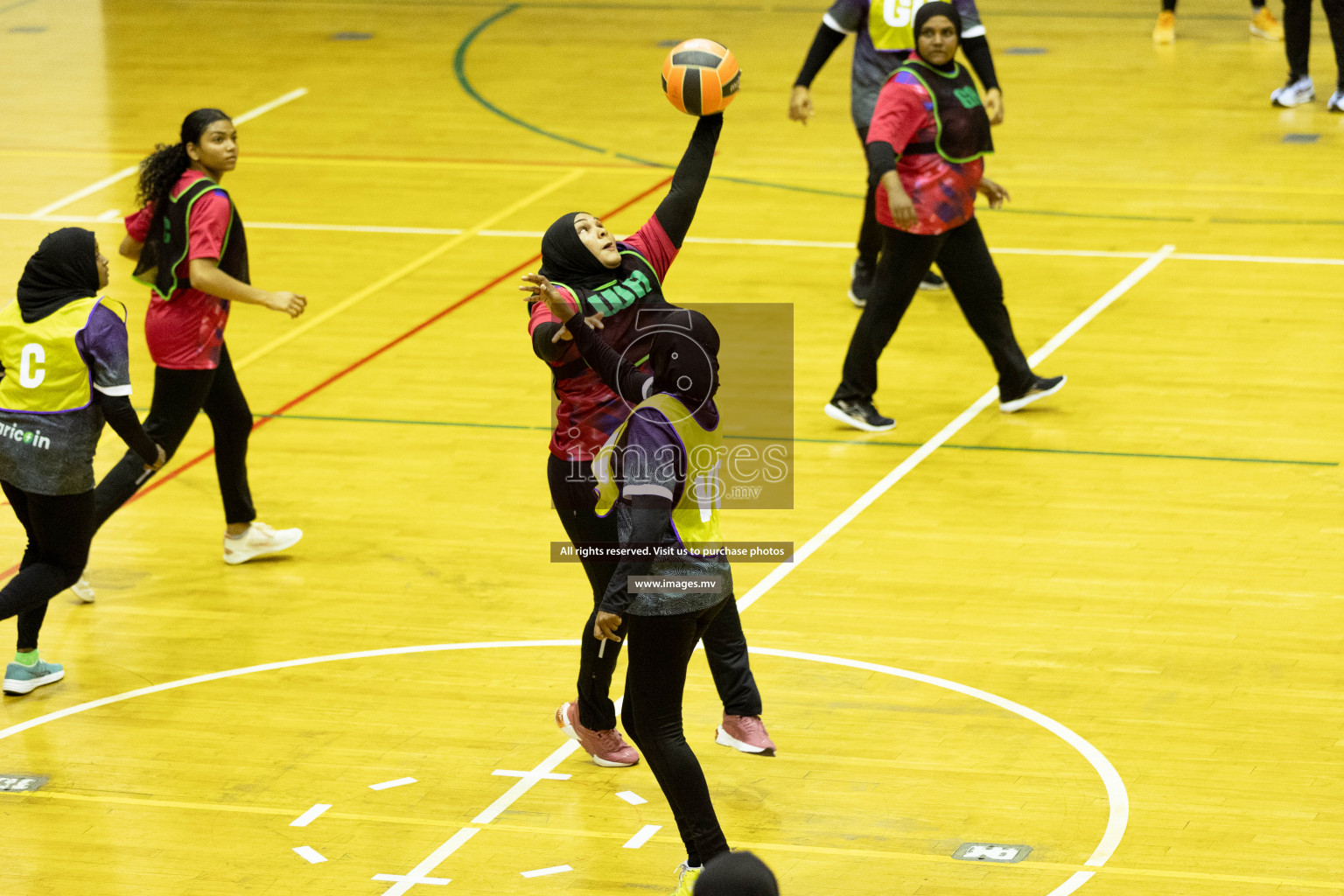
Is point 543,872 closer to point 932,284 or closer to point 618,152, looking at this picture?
point 932,284

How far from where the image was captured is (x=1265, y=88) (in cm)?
1630

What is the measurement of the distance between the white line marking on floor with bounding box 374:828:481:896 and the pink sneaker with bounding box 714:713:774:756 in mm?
922

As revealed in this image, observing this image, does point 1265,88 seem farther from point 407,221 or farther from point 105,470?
point 105,470

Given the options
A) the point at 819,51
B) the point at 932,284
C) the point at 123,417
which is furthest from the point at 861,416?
the point at 123,417

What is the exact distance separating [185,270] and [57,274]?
942mm

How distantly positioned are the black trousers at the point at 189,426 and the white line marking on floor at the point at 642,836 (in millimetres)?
2826

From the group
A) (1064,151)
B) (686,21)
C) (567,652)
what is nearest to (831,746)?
(567,652)

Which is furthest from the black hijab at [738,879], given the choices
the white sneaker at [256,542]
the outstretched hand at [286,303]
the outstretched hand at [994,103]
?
the outstretched hand at [994,103]

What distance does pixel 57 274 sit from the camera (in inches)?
272

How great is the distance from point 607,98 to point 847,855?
479 inches

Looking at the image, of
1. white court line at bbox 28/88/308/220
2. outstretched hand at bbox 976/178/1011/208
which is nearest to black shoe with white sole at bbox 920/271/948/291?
outstretched hand at bbox 976/178/1011/208

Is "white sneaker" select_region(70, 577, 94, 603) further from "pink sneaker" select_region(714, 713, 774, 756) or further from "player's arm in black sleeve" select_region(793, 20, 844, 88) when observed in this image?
"player's arm in black sleeve" select_region(793, 20, 844, 88)

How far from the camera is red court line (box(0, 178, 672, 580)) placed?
9.30 meters

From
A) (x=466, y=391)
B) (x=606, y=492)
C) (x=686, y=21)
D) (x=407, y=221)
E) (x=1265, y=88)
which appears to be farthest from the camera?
(x=686, y=21)
